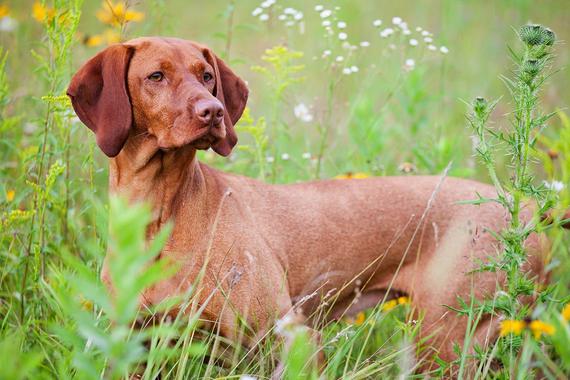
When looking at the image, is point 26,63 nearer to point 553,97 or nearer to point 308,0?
point 308,0

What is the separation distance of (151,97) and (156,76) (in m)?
0.09

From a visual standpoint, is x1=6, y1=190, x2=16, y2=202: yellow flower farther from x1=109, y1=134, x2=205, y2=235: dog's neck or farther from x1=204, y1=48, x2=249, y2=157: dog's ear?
x1=204, y1=48, x2=249, y2=157: dog's ear

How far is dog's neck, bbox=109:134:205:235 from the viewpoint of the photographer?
325 cm

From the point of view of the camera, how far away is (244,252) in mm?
3342

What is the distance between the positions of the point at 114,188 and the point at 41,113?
66.7 inches

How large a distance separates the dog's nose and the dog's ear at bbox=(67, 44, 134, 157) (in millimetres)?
332

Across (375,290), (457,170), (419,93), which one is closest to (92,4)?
(419,93)

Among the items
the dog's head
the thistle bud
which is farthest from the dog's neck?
the thistle bud

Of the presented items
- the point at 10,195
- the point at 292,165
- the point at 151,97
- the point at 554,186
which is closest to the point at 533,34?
the point at 554,186

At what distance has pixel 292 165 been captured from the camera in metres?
4.95

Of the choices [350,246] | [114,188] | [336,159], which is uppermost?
[114,188]

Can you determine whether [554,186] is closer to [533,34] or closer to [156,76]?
[533,34]

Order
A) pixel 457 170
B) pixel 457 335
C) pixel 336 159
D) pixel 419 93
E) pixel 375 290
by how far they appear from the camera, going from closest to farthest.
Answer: pixel 457 335 < pixel 375 290 < pixel 457 170 < pixel 419 93 < pixel 336 159

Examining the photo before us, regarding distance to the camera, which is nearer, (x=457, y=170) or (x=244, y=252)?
(x=244, y=252)
